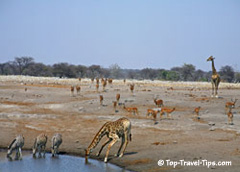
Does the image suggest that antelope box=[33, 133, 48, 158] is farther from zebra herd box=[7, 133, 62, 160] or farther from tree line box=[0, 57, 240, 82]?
tree line box=[0, 57, 240, 82]

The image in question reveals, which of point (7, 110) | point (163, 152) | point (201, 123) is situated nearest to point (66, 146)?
point (163, 152)

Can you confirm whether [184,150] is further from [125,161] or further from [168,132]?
[168,132]

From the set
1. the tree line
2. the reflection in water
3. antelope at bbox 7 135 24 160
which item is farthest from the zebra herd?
the tree line

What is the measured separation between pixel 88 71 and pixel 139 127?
83.5 m

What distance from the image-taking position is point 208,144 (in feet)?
55.4

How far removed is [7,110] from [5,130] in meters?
6.62

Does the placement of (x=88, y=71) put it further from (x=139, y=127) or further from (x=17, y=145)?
(x=17, y=145)

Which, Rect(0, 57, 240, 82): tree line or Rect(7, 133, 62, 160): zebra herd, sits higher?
Rect(0, 57, 240, 82): tree line

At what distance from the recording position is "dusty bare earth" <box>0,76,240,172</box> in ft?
50.8

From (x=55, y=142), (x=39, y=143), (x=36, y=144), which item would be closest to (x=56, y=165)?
(x=55, y=142)

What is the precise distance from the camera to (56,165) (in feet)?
53.3

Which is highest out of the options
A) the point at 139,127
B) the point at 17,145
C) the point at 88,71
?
the point at 88,71

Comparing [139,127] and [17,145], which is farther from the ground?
[139,127]

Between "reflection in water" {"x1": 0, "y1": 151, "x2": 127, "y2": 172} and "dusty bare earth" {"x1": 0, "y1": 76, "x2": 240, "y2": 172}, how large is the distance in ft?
1.88
